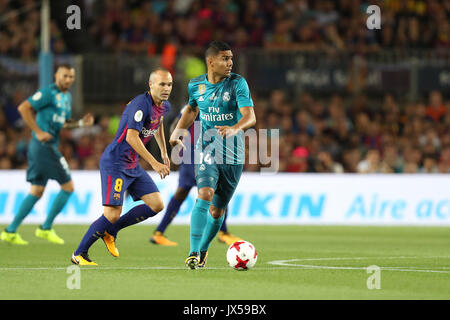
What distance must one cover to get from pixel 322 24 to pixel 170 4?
3841 mm

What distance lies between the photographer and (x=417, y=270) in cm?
961

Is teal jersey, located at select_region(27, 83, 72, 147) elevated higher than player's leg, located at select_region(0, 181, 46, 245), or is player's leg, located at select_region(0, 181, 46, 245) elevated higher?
teal jersey, located at select_region(27, 83, 72, 147)

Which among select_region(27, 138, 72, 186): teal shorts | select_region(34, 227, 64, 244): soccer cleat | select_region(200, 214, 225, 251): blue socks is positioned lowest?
select_region(34, 227, 64, 244): soccer cleat

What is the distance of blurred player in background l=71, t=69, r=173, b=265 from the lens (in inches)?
376

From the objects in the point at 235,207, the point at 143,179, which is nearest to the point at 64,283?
the point at 143,179

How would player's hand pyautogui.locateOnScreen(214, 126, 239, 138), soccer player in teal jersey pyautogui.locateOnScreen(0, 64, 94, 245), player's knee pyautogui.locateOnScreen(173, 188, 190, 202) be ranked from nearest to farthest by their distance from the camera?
1. player's hand pyautogui.locateOnScreen(214, 126, 239, 138)
2. soccer player in teal jersey pyautogui.locateOnScreen(0, 64, 94, 245)
3. player's knee pyautogui.locateOnScreen(173, 188, 190, 202)

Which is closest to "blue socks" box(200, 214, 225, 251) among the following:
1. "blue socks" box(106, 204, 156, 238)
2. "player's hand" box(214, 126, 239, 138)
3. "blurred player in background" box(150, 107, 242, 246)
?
"blue socks" box(106, 204, 156, 238)

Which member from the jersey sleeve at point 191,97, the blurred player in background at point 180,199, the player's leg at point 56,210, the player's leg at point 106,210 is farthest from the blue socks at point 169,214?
the jersey sleeve at point 191,97

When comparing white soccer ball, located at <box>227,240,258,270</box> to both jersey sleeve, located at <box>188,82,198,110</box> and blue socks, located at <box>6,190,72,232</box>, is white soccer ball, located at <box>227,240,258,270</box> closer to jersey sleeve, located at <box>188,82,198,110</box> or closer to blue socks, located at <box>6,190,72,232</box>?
jersey sleeve, located at <box>188,82,198,110</box>

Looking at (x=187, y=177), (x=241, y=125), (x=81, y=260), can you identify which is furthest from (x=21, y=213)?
(x=241, y=125)

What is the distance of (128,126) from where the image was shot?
950 centimetres

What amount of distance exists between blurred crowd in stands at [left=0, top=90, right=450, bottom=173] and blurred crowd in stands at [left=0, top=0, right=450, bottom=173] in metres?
0.03

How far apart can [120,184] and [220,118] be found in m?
1.34

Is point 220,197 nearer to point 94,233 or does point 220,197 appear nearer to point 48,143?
point 94,233
